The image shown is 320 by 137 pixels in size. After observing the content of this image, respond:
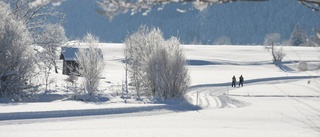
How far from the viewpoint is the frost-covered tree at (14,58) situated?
92.9 feet

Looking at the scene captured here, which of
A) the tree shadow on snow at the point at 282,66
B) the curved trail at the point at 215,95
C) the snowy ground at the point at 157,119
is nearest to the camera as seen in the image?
the snowy ground at the point at 157,119

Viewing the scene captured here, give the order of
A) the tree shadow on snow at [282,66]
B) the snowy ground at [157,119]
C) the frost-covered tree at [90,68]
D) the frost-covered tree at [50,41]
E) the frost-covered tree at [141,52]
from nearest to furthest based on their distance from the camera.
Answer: the snowy ground at [157,119] < the frost-covered tree at [90,68] < the frost-covered tree at [141,52] < the frost-covered tree at [50,41] < the tree shadow on snow at [282,66]

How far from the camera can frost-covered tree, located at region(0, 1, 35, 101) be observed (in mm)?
28312

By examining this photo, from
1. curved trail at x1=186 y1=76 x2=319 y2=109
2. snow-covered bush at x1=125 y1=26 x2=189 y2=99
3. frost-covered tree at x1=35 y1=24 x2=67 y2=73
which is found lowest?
curved trail at x1=186 y1=76 x2=319 y2=109

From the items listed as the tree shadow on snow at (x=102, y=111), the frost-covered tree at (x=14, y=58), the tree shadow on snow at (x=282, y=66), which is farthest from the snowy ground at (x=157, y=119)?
the tree shadow on snow at (x=282, y=66)

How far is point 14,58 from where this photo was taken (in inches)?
1116

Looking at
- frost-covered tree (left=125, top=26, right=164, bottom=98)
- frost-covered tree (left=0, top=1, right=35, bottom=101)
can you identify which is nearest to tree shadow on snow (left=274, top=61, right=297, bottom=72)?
frost-covered tree (left=125, top=26, right=164, bottom=98)

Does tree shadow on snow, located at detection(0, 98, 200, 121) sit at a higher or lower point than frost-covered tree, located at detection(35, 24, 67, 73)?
lower

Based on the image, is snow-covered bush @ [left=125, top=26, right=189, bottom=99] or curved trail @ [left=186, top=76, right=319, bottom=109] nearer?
curved trail @ [left=186, top=76, right=319, bottom=109]

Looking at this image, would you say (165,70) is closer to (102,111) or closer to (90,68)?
(90,68)

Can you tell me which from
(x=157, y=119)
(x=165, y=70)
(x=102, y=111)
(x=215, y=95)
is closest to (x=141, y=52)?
(x=165, y=70)

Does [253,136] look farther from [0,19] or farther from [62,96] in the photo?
[62,96]

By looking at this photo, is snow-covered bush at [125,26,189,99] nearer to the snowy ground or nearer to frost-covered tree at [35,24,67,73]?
the snowy ground

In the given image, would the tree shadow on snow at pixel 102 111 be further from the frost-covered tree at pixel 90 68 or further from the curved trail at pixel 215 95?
the frost-covered tree at pixel 90 68
